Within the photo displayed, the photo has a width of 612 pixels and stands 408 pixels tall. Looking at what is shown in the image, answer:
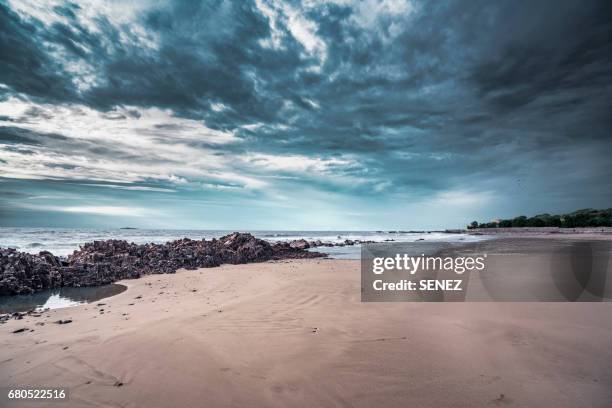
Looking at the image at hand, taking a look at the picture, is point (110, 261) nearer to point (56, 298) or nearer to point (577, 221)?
point (56, 298)

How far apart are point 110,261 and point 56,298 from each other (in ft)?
13.2

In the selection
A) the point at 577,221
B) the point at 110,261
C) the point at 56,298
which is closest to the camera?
the point at 56,298

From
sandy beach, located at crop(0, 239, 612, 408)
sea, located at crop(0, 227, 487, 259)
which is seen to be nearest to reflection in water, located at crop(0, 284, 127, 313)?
sandy beach, located at crop(0, 239, 612, 408)

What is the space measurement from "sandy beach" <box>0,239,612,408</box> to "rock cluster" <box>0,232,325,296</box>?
345cm

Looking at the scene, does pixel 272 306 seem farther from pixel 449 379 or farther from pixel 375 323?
pixel 449 379

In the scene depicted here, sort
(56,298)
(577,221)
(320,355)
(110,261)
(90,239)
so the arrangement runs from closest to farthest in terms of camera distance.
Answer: (320,355) < (56,298) < (110,261) < (90,239) < (577,221)

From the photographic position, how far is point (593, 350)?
379 centimetres

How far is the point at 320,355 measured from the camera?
12.6ft

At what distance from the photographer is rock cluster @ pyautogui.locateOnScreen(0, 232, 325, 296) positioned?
325 inches

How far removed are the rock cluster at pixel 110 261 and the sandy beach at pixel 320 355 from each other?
345 cm

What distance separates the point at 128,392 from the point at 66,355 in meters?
1.52

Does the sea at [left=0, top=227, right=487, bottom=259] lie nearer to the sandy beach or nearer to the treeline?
the sandy beach

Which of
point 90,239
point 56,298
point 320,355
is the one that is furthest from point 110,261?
point 90,239

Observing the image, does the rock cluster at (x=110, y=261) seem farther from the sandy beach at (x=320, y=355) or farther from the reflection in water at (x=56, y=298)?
the sandy beach at (x=320, y=355)
